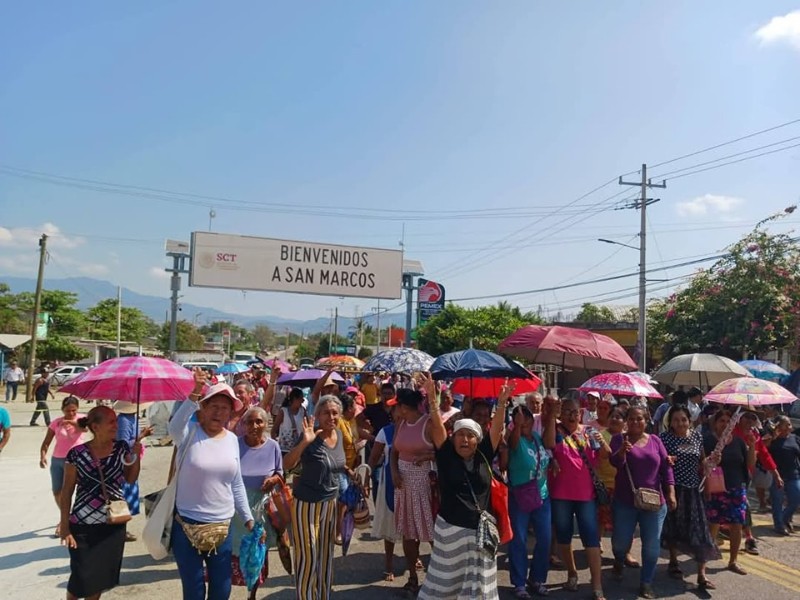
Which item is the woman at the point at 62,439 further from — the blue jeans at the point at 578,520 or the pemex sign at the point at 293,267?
the pemex sign at the point at 293,267

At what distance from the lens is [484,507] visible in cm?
445

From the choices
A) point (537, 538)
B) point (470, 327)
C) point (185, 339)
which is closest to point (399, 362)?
point (537, 538)

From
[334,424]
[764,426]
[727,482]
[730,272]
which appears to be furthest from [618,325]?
[334,424]

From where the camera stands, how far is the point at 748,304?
18422 millimetres

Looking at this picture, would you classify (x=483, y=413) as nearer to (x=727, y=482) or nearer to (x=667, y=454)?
(x=667, y=454)

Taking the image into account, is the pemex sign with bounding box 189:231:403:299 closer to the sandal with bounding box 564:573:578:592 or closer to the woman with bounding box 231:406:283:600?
the woman with bounding box 231:406:283:600

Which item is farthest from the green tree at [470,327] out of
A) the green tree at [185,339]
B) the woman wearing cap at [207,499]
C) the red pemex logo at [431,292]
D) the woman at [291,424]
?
Answer: the green tree at [185,339]

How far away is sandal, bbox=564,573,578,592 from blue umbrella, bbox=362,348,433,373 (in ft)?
10.4

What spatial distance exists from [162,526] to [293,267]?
53.5ft

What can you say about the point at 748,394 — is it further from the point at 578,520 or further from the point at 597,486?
the point at 578,520

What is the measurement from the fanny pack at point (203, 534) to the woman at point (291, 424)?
332cm

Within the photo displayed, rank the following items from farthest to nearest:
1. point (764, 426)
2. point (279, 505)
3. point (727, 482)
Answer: point (764, 426), point (727, 482), point (279, 505)

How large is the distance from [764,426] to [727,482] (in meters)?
2.97

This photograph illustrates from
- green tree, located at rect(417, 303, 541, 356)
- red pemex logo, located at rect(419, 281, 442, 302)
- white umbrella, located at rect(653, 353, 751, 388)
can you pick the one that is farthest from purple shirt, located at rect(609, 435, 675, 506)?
green tree, located at rect(417, 303, 541, 356)
